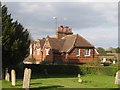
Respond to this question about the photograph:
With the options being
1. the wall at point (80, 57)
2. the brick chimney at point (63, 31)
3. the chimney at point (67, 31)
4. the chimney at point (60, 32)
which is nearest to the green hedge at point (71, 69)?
the wall at point (80, 57)

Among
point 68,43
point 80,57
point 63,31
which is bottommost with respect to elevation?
point 80,57

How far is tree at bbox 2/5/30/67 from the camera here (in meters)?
35.9

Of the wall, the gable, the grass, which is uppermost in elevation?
the gable

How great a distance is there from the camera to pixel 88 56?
6412 centimetres

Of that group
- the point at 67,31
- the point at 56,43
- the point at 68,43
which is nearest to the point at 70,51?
the point at 68,43

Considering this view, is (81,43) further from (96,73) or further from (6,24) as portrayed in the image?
(6,24)

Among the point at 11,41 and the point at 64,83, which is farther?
the point at 11,41

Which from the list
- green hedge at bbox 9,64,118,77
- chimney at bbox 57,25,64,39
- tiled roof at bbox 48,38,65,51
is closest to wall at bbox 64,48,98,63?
tiled roof at bbox 48,38,65,51

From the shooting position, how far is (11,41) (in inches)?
1455

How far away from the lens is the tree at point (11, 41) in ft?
118

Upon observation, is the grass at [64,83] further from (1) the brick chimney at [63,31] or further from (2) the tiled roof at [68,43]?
(1) the brick chimney at [63,31]

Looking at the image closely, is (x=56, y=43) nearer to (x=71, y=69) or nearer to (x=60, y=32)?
(x=60, y=32)

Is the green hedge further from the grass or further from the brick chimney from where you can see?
the brick chimney

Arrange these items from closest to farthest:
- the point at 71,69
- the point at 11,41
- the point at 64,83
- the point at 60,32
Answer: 1. the point at 64,83
2. the point at 11,41
3. the point at 71,69
4. the point at 60,32
